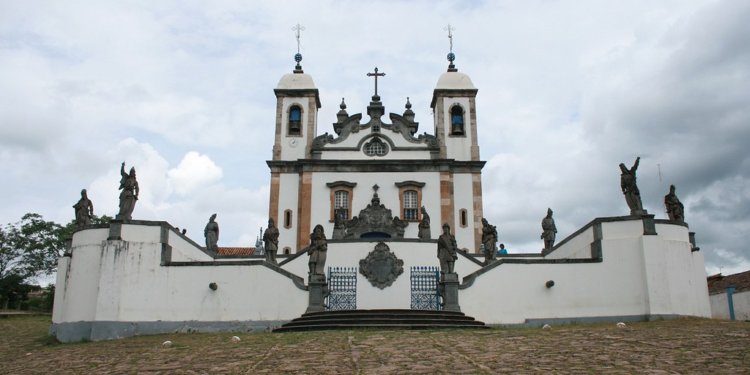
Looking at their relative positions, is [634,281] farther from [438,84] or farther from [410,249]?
[438,84]

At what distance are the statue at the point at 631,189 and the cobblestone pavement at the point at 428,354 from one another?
19.5ft

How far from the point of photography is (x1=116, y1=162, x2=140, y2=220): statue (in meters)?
18.9

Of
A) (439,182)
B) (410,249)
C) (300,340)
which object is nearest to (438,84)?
(439,182)

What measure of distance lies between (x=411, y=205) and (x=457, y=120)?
5828 millimetres

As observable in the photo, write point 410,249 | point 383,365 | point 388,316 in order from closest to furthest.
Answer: point 383,365, point 388,316, point 410,249

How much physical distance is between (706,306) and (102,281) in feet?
54.4

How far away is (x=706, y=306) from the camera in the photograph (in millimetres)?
18438

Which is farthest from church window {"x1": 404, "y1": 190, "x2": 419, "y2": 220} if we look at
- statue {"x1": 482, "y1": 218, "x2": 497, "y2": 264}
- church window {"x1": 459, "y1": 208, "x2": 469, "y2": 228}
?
statue {"x1": 482, "y1": 218, "x2": 497, "y2": 264}

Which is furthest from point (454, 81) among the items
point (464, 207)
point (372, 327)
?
point (372, 327)

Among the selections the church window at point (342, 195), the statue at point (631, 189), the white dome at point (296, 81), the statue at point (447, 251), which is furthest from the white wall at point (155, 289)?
the white dome at point (296, 81)

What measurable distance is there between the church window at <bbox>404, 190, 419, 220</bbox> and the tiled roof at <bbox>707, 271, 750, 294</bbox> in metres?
13.2

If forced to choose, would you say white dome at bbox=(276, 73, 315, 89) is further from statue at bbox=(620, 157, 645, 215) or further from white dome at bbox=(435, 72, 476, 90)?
statue at bbox=(620, 157, 645, 215)

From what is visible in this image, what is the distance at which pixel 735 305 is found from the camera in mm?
27203

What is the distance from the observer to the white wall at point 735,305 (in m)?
26.5
